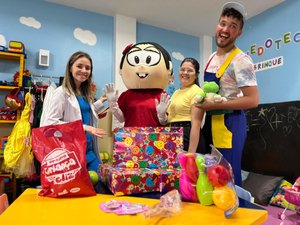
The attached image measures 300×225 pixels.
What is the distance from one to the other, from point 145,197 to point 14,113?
221 centimetres

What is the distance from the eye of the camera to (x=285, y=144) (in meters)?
2.38

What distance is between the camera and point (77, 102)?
144 centimetres

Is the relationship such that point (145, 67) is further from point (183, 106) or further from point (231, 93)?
point (231, 93)

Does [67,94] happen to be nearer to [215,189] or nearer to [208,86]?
[208,86]

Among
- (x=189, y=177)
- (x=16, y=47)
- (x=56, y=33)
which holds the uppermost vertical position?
(x=56, y=33)

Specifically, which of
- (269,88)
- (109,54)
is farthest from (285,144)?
(109,54)

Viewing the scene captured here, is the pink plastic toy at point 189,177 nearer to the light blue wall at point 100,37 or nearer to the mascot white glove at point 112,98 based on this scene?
the mascot white glove at point 112,98

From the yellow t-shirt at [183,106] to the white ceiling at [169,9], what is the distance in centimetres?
153

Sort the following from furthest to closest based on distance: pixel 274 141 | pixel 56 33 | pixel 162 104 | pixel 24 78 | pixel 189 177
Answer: pixel 56 33, pixel 24 78, pixel 274 141, pixel 162 104, pixel 189 177

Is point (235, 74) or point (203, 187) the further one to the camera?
point (235, 74)

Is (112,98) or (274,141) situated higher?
(112,98)

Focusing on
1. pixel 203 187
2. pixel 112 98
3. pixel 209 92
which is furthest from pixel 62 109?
pixel 203 187

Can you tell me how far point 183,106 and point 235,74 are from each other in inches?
27.1

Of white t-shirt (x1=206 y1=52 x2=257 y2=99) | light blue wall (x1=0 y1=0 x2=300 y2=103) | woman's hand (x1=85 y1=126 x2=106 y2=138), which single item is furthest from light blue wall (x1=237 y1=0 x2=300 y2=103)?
woman's hand (x1=85 y1=126 x2=106 y2=138)
